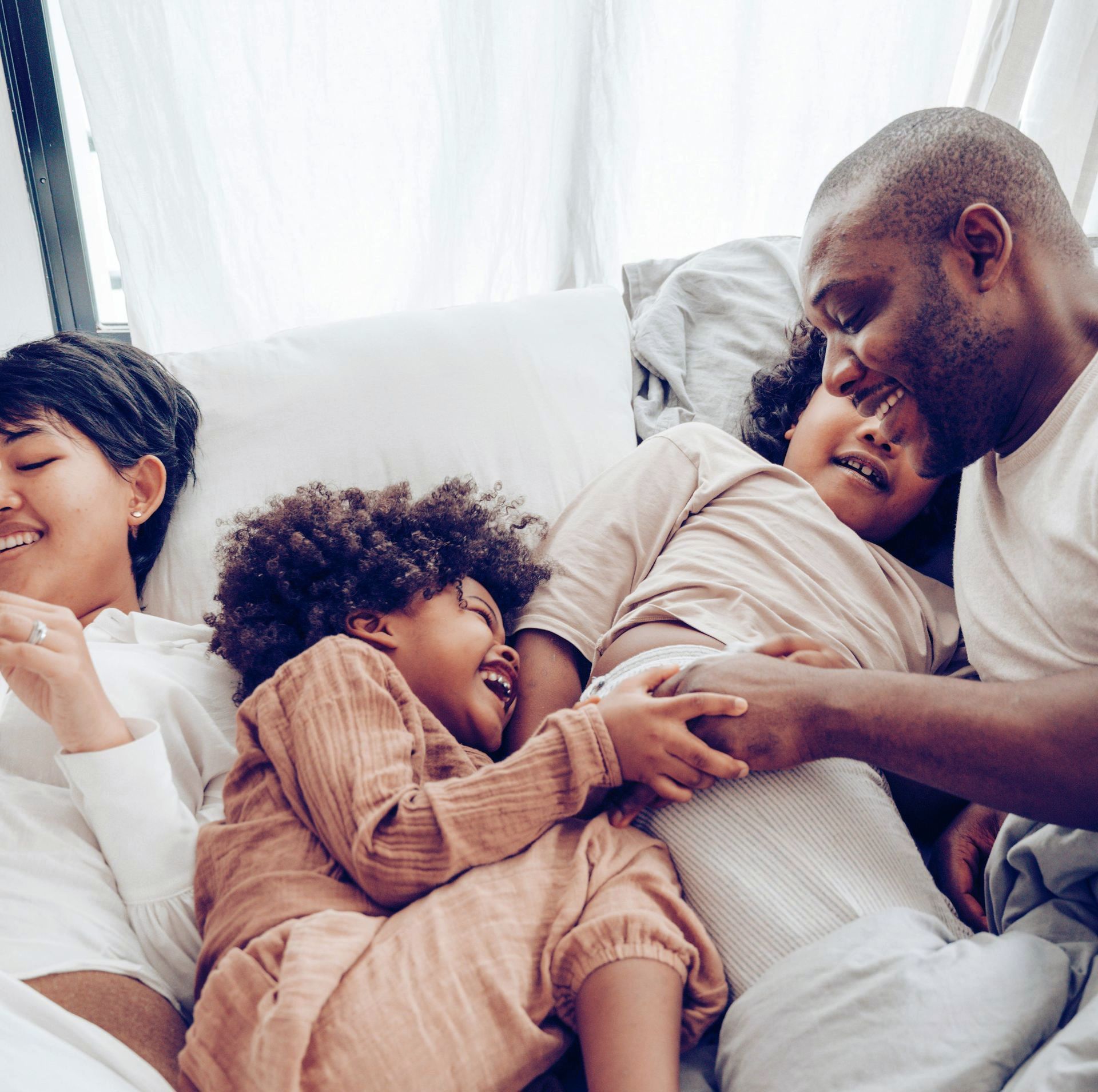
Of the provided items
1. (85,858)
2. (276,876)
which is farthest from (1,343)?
(276,876)

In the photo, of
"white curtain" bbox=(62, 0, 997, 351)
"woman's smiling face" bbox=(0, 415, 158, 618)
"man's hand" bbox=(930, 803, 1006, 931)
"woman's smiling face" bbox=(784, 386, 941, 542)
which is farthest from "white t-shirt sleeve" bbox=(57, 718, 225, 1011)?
"white curtain" bbox=(62, 0, 997, 351)

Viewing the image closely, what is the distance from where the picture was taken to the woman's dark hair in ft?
4.43

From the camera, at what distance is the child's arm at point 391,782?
0.90m

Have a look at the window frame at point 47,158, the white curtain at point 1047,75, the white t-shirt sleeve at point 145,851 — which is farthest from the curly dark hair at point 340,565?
the white curtain at point 1047,75

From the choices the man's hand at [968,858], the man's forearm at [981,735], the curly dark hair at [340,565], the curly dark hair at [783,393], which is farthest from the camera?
the curly dark hair at [783,393]

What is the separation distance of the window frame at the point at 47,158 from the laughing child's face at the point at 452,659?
110cm

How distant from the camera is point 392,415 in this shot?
150 cm

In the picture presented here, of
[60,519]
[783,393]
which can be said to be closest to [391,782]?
[60,519]

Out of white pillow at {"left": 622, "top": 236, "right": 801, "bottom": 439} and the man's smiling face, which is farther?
white pillow at {"left": 622, "top": 236, "right": 801, "bottom": 439}

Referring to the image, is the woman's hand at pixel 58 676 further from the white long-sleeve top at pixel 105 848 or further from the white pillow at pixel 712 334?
the white pillow at pixel 712 334

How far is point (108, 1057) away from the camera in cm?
79

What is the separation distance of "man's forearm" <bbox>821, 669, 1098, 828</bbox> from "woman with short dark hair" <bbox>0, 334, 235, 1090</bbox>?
27.4 inches

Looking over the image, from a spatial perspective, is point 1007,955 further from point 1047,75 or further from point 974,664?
point 1047,75

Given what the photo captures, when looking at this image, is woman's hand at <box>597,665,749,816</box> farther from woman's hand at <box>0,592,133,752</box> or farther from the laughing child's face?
woman's hand at <box>0,592,133,752</box>
